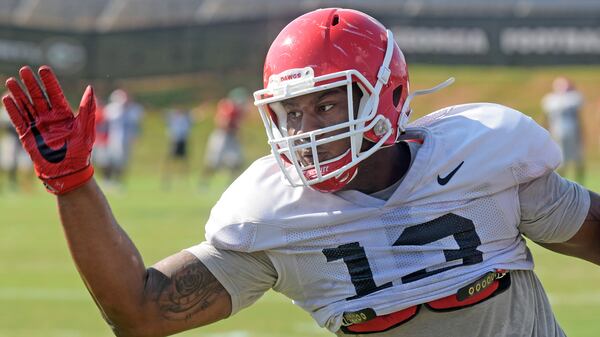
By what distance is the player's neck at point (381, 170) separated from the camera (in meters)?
2.70

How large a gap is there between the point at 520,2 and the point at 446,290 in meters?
22.9

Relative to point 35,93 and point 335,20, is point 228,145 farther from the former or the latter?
point 35,93

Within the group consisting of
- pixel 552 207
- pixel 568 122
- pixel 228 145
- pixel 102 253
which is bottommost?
pixel 568 122

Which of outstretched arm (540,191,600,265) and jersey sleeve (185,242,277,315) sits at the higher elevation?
jersey sleeve (185,242,277,315)

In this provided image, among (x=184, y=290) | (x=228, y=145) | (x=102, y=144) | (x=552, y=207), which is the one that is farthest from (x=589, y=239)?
(x=102, y=144)

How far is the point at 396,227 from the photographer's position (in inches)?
103

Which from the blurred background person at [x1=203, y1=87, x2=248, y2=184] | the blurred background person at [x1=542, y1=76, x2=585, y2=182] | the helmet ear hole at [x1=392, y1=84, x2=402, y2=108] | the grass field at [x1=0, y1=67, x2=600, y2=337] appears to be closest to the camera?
the helmet ear hole at [x1=392, y1=84, x2=402, y2=108]

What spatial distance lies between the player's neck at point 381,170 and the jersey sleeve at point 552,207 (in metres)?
0.30

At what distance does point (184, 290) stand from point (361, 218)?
1.45ft

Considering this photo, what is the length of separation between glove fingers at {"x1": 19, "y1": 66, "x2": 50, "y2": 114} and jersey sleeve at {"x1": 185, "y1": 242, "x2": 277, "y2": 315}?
0.54 m

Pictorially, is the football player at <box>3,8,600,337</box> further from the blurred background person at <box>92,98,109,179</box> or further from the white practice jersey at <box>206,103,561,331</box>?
the blurred background person at <box>92,98,109,179</box>

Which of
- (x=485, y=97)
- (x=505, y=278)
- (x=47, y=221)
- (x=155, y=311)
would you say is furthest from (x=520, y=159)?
(x=485, y=97)

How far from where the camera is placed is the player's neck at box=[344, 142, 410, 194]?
8.87 ft

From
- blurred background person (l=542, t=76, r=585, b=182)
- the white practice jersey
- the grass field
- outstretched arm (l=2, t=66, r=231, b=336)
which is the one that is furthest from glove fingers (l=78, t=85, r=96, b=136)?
blurred background person (l=542, t=76, r=585, b=182)
